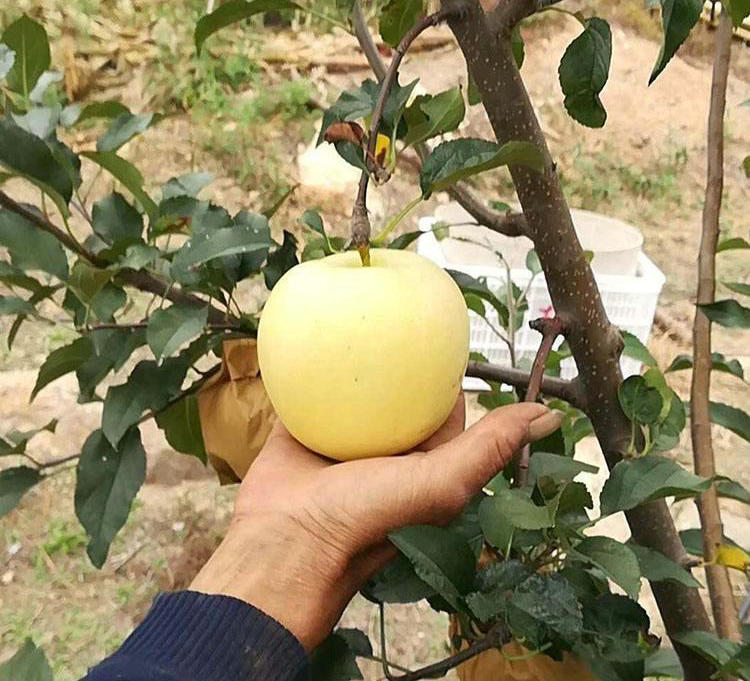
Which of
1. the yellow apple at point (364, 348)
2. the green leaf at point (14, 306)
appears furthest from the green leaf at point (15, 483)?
the yellow apple at point (364, 348)

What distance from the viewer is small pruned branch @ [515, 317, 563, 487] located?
1.73ft

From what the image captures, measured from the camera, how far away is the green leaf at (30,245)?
2.21 feet

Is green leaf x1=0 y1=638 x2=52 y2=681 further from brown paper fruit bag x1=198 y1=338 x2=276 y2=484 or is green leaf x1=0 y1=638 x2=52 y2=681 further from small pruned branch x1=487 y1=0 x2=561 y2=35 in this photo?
small pruned branch x1=487 y1=0 x2=561 y2=35

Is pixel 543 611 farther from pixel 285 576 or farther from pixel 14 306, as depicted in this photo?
pixel 14 306

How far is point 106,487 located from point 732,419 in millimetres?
Answer: 584

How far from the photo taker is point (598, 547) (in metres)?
0.47

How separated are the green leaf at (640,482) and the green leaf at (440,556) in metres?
0.09

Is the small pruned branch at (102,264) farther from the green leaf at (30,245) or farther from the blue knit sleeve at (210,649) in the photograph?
the blue knit sleeve at (210,649)

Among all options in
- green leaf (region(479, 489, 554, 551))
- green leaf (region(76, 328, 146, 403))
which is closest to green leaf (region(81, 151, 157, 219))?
green leaf (region(76, 328, 146, 403))

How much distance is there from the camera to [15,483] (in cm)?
80

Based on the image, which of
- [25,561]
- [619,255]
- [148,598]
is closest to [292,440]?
[148,598]

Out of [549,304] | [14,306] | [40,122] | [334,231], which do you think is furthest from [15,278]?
[334,231]

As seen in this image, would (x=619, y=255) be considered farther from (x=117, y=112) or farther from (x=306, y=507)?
(x=306, y=507)

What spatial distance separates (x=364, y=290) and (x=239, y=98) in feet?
8.39
